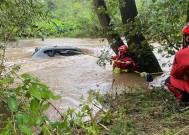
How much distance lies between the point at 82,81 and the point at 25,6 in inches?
173

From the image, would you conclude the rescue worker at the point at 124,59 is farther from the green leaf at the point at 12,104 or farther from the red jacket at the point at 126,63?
the green leaf at the point at 12,104

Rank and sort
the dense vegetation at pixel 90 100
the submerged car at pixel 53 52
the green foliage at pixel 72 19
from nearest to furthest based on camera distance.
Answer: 1. the dense vegetation at pixel 90 100
2. the submerged car at pixel 53 52
3. the green foliage at pixel 72 19

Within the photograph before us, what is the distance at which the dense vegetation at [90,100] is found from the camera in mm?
1821

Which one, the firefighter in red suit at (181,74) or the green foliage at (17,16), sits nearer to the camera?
the green foliage at (17,16)

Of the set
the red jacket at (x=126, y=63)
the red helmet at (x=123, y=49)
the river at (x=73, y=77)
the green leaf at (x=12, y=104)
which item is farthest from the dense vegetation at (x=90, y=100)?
the red jacket at (x=126, y=63)

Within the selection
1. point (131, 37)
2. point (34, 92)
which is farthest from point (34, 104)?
point (131, 37)

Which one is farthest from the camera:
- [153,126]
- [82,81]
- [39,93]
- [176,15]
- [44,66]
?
[44,66]

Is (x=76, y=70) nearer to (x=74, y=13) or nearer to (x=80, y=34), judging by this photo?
(x=80, y=34)

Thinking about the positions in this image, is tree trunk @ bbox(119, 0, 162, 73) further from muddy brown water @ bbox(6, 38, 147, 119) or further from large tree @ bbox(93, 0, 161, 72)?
muddy brown water @ bbox(6, 38, 147, 119)

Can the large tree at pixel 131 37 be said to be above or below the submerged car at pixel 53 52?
above


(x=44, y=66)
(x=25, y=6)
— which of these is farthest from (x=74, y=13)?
(x=25, y=6)

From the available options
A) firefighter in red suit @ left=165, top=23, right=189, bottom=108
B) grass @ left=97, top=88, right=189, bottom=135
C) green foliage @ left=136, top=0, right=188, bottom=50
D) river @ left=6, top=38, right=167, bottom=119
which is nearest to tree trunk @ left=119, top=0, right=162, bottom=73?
river @ left=6, top=38, right=167, bottom=119

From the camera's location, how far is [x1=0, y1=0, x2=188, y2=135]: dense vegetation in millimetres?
1821

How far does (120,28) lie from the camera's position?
21.5 feet
